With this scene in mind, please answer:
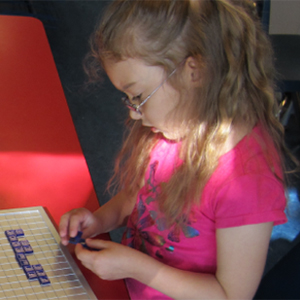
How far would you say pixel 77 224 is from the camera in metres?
0.84

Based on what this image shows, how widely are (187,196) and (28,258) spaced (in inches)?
13.7

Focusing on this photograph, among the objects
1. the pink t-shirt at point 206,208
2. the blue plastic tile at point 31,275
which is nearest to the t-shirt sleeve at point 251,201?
the pink t-shirt at point 206,208

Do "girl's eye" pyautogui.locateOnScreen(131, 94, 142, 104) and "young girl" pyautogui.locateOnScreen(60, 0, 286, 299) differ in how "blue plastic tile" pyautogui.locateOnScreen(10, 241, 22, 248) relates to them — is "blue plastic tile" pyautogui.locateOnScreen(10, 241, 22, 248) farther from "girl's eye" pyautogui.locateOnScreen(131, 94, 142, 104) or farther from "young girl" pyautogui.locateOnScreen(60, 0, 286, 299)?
"girl's eye" pyautogui.locateOnScreen(131, 94, 142, 104)

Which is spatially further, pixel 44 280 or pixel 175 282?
pixel 175 282

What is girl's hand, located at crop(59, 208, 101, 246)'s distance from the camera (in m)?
0.82

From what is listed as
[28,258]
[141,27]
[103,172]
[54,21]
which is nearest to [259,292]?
[28,258]

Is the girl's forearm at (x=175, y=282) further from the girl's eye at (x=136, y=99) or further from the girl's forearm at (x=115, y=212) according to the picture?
the girl's eye at (x=136, y=99)

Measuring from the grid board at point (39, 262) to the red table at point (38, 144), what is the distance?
37mm

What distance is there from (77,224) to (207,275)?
0.30m

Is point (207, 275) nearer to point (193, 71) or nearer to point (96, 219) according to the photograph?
point (96, 219)

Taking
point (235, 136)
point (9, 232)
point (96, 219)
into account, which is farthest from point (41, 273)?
point (235, 136)

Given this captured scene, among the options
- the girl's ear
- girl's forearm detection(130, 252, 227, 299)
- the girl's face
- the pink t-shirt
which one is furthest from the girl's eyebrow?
girl's forearm detection(130, 252, 227, 299)

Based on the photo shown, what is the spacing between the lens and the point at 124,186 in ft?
3.83

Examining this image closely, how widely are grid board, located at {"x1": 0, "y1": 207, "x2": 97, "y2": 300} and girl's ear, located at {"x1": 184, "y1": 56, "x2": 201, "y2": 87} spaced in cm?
41
